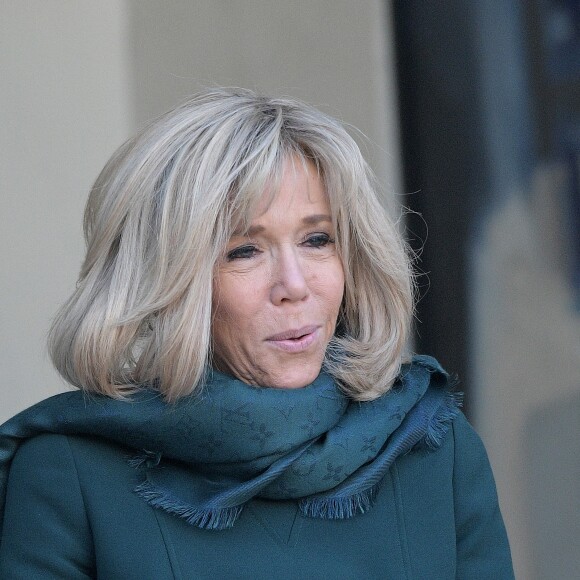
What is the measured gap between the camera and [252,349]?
232 centimetres

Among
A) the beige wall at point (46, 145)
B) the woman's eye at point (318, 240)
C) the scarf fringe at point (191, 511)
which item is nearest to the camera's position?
the scarf fringe at point (191, 511)

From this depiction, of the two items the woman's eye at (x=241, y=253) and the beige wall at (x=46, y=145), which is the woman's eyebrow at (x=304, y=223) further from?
the beige wall at (x=46, y=145)

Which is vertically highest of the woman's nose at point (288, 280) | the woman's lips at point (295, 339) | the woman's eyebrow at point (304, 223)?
the woman's eyebrow at point (304, 223)

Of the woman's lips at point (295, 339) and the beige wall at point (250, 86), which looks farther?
the beige wall at point (250, 86)

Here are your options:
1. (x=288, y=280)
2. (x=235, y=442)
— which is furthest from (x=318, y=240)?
(x=235, y=442)

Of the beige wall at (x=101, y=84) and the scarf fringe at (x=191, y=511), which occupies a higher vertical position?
the beige wall at (x=101, y=84)

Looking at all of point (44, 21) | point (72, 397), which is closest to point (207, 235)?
point (72, 397)

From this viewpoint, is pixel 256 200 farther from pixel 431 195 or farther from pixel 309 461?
pixel 431 195

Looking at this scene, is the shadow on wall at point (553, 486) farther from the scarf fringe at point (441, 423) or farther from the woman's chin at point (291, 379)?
the woman's chin at point (291, 379)

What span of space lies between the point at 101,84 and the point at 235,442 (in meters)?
1.88

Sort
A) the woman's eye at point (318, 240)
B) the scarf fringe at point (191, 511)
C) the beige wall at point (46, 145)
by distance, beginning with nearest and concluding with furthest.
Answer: the scarf fringe at point (191, 511) < the woman's eye at point (318, 240) < the beige wall at point (46, 145)

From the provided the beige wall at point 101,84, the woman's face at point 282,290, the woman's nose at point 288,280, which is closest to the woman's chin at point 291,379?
the woman's face at point 282,290

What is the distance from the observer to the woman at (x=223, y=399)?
2258 millimetres

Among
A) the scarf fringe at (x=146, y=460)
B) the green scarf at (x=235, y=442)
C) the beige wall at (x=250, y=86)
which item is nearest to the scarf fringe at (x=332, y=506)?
the green scarf at (x=235, y=442)
